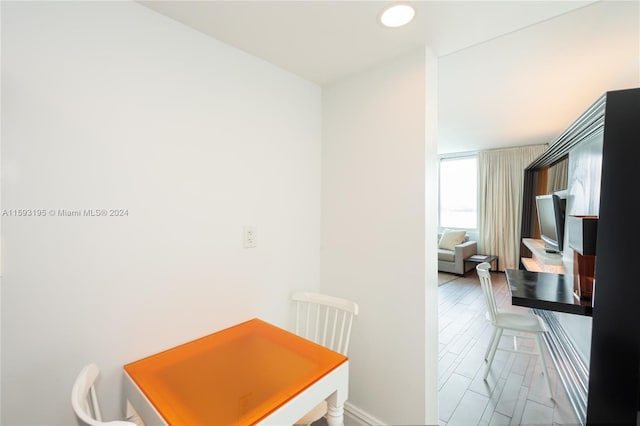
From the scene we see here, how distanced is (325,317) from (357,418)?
0.48 meters

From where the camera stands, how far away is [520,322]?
178 centimetres

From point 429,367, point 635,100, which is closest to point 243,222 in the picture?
point 429,367

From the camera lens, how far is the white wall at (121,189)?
737mm

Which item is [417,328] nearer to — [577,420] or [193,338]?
[193,338]

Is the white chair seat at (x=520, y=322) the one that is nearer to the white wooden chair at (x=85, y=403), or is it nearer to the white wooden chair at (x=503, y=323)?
the white wooden chair at (x=503, y=323)

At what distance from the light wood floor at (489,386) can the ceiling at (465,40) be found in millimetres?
1837

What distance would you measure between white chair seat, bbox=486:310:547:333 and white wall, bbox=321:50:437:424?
105 cm

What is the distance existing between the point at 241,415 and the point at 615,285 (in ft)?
4.90

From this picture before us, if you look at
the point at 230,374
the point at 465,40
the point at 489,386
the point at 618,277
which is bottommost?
the point at 489,386

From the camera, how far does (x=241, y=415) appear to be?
2.25 ft

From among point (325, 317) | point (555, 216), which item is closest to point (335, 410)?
point (325, 317)

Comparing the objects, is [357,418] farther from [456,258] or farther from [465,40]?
[456,258]

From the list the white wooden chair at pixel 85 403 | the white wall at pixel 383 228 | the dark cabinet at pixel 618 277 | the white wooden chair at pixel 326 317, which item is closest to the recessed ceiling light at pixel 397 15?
the white wall at pixel 383 228

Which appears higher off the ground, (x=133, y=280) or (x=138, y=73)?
(x=138, y=73)
